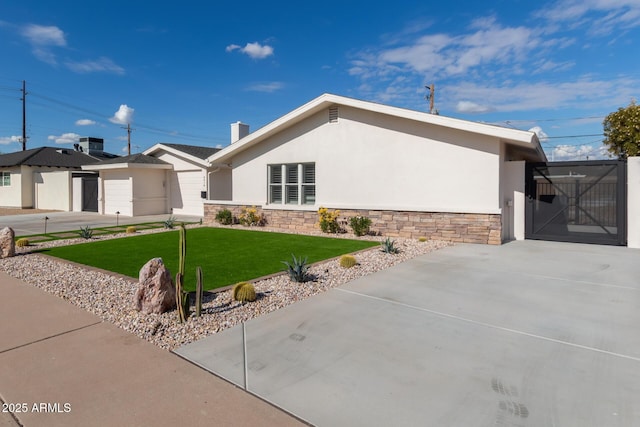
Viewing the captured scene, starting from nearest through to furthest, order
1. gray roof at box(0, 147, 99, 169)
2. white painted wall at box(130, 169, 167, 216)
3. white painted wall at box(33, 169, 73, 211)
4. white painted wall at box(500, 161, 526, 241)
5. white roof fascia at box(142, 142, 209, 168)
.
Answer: white painted wall at box(500, 161, 526, 241) < white roof fascia at box(142, 142, 209, 168) < white painted wall at box(130, 169, 167, 216) < white painted wall at box(33, 169, 73, 211) < gray roof at box(0, 147, 99, 169)

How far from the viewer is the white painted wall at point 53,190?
23.5m

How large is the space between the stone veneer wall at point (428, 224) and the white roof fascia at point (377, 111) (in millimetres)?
2151

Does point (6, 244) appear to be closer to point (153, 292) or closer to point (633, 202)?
point (153, 292)

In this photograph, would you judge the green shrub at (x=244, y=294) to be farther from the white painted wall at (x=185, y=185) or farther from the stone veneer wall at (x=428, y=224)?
the white painted wall at (x=185, y=185)

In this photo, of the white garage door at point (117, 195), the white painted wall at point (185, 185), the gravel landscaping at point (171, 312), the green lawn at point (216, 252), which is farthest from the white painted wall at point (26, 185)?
the gravel landscaping at point (171, 312)

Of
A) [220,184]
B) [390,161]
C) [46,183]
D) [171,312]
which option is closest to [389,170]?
[390,161]

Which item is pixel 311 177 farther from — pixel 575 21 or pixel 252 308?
pixel 575 21

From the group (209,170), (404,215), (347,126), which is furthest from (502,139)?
(209,170)

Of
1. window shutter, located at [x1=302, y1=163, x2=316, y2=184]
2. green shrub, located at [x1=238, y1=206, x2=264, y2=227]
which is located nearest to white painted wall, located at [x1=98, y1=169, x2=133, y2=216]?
green shrub, located at [x1=238, y1=206, x2=264, y2=227]

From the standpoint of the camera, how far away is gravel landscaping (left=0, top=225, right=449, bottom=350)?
4340 millimetres

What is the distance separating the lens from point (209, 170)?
1889cm

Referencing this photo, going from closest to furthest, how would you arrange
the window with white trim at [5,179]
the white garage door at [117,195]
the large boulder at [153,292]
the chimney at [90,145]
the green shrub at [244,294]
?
the large boulder at [153,292], the green shrub at [244,294], the white garage door at [117,195], the window with white trim at [5,179], the chimney at [90,145]

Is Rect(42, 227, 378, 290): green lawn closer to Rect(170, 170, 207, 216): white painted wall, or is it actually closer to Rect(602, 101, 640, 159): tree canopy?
Rect(170, 170, 207, 216): white painted wall

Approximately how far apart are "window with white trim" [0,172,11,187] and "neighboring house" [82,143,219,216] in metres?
10.5
